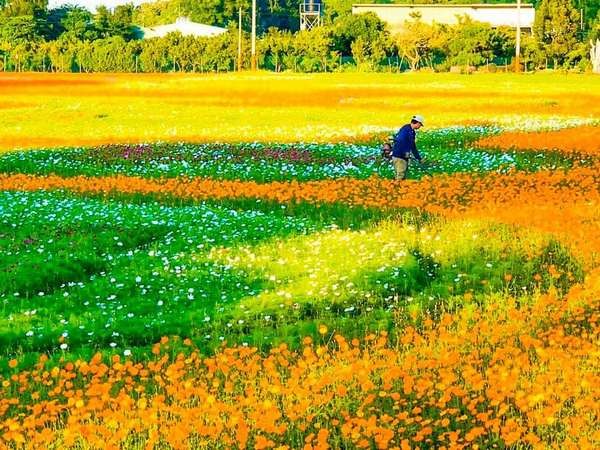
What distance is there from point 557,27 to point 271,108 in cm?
4992

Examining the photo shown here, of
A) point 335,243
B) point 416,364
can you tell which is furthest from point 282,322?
point 335,243

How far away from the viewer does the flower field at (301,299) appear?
810 centimetres

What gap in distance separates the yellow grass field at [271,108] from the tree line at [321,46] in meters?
20.4

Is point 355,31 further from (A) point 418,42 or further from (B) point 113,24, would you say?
(B) point 113,24

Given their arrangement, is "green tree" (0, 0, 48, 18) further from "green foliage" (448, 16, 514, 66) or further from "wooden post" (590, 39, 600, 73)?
"wooden post" (590, 39, 600, 73)

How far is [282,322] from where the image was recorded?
11578mm

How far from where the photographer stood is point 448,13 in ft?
362

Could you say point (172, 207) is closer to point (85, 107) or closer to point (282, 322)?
point (282, 322)

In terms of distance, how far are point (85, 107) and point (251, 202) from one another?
32215 millimetres

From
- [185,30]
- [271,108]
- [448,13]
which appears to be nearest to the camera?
[271,108]

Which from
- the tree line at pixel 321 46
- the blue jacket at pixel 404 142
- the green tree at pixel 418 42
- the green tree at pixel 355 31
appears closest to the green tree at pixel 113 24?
the tree line at pixel 321 46

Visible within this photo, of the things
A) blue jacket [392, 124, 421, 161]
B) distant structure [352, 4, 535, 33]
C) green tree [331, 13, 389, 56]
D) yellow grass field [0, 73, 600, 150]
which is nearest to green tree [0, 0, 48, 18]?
distant structure [352, 4, 535, 33]

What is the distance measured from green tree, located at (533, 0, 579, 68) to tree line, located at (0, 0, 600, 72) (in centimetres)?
10

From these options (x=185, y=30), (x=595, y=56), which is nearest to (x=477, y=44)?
(x=595, y=56)
